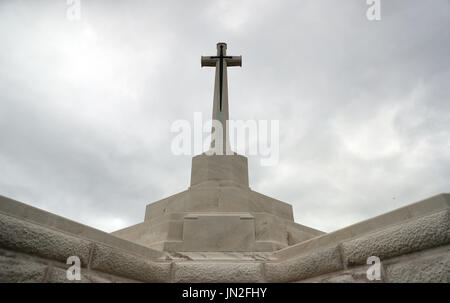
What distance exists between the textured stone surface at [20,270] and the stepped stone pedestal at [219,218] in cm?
181

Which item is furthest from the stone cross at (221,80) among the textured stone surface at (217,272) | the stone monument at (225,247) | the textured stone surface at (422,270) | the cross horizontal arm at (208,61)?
the textured stone surface at (422,270)

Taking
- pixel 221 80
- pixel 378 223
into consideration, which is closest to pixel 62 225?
pixel 378 223

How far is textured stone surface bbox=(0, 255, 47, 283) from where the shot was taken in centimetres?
291

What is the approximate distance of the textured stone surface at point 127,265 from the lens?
365 cm

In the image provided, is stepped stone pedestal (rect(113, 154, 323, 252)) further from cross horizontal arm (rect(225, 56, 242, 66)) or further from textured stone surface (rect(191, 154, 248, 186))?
cross horizontal arm (rect(225, 56, 242, 66))

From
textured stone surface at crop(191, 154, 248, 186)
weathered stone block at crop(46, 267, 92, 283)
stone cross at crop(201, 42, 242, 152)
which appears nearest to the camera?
weathered stone block at crop(46, 267, 92, 283)

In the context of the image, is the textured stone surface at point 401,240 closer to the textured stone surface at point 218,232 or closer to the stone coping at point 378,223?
the stone coping at point 378,223

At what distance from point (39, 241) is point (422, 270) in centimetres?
369

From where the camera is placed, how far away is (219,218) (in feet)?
16.2

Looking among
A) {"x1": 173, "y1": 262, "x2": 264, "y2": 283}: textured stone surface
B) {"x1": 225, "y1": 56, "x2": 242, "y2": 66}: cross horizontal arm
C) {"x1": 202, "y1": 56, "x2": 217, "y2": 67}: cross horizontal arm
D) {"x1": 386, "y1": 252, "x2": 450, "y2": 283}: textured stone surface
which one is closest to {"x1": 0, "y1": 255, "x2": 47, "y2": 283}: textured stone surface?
{"x1": 173, "y1": 262, "x2": 264, "y2": 283}: textured stone surface

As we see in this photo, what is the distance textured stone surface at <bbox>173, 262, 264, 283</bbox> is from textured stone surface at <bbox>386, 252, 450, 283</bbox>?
5.04 ft

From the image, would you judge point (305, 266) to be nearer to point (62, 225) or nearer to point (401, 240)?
point (401, 240)
